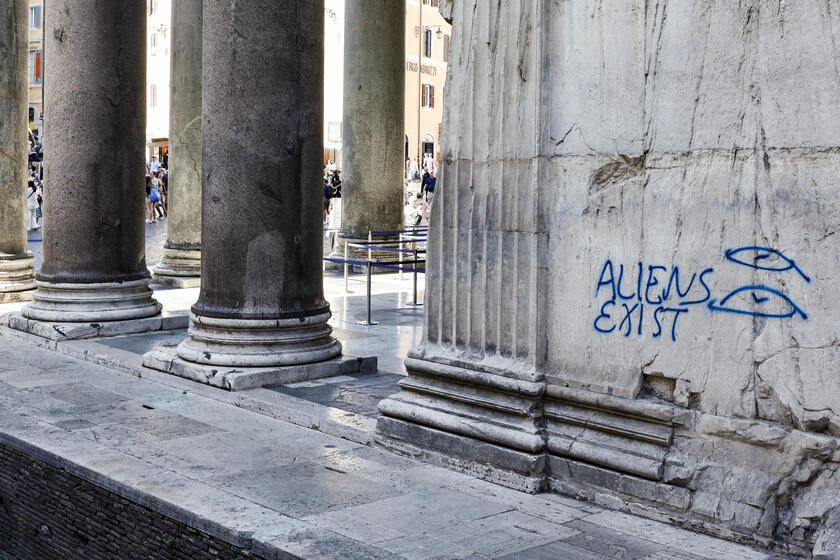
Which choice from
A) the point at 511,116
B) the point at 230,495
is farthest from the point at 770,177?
the point at 230,495

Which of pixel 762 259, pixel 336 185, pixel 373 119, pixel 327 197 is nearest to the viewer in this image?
pixel 762 259

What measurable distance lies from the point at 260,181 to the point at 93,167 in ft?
9.07

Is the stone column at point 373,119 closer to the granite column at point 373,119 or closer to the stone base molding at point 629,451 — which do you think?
the granite column at point 373,119

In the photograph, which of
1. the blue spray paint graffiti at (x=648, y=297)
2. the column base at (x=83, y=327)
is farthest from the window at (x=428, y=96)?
the blue spray paint graffiti at (x=648, y=297)

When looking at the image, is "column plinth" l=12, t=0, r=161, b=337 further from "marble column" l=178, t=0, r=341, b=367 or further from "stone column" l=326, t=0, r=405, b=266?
"stone column" l=326, t=0, r=405, b=266

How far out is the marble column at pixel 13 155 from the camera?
12875 millimetres

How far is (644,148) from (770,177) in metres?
0.69

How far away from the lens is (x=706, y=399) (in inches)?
207

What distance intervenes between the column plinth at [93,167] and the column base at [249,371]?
1.83 m

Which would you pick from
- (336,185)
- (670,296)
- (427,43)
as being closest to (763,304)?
(670,296)

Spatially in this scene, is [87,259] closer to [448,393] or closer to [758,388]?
[448,393]

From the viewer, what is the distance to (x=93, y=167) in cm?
1023

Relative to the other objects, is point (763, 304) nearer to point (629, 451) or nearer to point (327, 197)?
point (629, 451)

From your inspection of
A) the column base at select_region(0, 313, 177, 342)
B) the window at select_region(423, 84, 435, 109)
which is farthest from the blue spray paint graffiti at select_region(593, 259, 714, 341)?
the window at select_region(423, 84, 435, 109)
